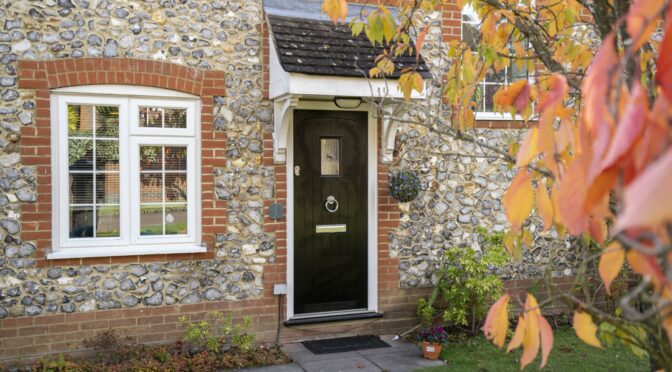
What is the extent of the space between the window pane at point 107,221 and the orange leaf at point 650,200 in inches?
235

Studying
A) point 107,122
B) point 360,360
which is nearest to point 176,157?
point 107,122

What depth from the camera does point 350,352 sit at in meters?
6.44

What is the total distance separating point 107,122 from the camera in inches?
239

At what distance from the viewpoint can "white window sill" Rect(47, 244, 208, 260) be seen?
5.78m

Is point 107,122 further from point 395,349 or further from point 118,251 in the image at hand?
point 395,349

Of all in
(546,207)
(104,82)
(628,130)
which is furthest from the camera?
(104,82)

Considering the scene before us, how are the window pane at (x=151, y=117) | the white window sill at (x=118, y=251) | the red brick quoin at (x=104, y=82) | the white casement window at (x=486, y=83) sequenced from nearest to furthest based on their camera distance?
the red brick quoin at (x=104, y=82)
the white window sill at (x=118, y=251)
the window pane at (x=151, y=117)
the white casement window at (x=486, y=83)

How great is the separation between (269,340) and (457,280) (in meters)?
2.26

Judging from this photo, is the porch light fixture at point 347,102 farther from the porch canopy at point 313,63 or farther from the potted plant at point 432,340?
the potted plant at point 432,340

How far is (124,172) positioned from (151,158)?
315mm

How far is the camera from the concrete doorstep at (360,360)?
5941mm

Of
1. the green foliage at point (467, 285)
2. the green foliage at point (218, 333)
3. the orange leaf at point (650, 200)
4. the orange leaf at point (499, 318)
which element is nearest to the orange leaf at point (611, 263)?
the orange leaf at point (499, 318)

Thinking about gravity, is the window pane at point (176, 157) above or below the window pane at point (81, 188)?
above

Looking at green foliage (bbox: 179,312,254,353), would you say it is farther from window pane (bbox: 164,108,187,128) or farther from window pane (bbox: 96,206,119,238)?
window pane (bbox: 164,108,187,128)
